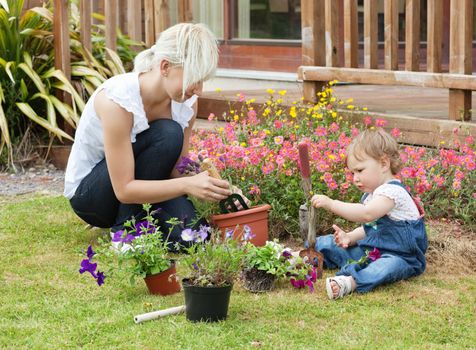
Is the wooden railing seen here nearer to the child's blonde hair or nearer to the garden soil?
the garden soil

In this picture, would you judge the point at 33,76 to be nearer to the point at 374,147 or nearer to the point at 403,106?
the point at 403,106

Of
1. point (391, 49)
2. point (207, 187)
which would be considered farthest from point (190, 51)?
point (391, 49)

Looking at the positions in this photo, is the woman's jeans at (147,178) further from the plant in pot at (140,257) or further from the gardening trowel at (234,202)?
the plant in pot at (140,257)

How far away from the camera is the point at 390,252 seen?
400cm

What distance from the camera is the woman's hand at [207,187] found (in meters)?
3.99

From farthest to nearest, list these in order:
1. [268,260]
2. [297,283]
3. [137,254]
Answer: [297,283], [268,260], [137,254]

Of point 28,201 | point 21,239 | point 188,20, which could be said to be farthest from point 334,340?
point 188,20

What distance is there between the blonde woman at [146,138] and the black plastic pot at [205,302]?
0.75 metres

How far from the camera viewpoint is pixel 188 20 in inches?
307

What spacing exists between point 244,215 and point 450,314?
115 centimetres

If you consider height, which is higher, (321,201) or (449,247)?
(321,201)

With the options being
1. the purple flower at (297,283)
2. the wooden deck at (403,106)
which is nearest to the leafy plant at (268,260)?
the purple flower at (297,283)

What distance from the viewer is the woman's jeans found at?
4.43 metres

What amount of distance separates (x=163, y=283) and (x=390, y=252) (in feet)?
3.38
